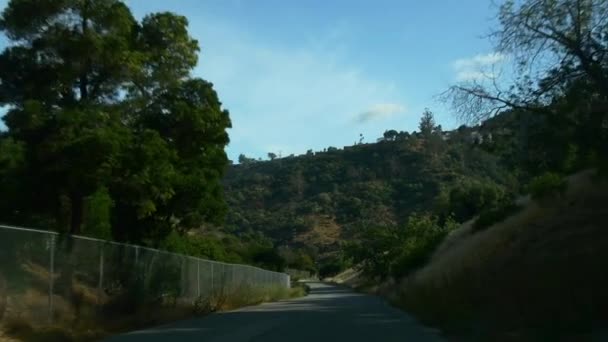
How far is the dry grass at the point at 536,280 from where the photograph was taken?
53.0 ft

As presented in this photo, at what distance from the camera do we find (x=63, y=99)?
23641mm

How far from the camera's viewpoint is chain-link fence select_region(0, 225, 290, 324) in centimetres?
1714

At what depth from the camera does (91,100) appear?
24156 mm

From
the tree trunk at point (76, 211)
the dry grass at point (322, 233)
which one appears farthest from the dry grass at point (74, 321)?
the dry grass at point (322, 233)

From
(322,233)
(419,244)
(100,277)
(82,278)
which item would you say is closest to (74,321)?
(82,278)

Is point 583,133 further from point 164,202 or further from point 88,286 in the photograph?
point 164,202

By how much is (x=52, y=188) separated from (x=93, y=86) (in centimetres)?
333

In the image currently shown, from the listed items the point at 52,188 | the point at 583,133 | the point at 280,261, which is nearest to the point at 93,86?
the point at 52,188

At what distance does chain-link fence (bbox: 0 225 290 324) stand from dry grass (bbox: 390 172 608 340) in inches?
334

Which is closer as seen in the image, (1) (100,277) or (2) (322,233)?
Result: (1) (100,277)

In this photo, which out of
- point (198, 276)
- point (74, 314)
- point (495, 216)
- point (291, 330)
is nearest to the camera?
point (74, 314)

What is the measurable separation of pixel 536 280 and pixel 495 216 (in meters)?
22.5

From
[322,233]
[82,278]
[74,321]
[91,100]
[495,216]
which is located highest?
[322,233]

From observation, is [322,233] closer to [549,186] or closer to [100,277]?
→ [549,186]
